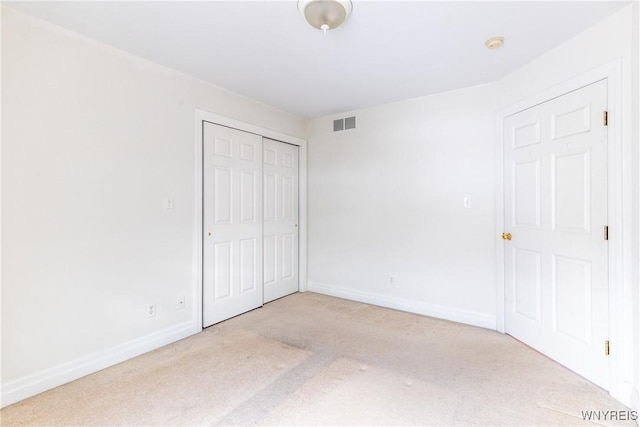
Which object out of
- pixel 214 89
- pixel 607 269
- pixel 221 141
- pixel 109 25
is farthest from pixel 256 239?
pixel 607 269

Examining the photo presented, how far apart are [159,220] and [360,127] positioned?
2532mm

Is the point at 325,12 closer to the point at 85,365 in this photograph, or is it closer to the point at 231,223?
the point at 231,223

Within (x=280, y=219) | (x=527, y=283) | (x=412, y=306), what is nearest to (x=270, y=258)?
(x=280, y=219)

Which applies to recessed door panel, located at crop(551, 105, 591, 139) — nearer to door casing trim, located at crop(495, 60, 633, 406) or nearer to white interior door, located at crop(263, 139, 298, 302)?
door casing trim, located at crop(495, 60, 633, 406)

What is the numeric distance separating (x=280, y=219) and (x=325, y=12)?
2.58m

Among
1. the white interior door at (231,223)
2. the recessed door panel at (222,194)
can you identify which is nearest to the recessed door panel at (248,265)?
the white interior door at (231,223)

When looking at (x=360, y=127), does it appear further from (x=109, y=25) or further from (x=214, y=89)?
(x=109, y=25)

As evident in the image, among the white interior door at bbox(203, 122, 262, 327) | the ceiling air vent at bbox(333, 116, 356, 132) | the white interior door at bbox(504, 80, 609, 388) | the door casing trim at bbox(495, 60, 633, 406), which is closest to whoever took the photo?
the door casing trim at bbox(495, 60, 633, 406)

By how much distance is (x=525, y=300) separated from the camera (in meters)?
2.63

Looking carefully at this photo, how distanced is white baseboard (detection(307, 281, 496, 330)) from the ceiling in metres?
2.33

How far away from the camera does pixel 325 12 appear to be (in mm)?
1806

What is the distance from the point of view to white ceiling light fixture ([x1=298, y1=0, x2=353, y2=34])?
5.71ft

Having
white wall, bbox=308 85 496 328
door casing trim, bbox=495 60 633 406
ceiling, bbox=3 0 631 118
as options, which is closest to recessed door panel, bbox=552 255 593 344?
door casing trim, bbox=495 60 633 406

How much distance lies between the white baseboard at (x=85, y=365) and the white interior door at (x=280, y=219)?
1.29m
